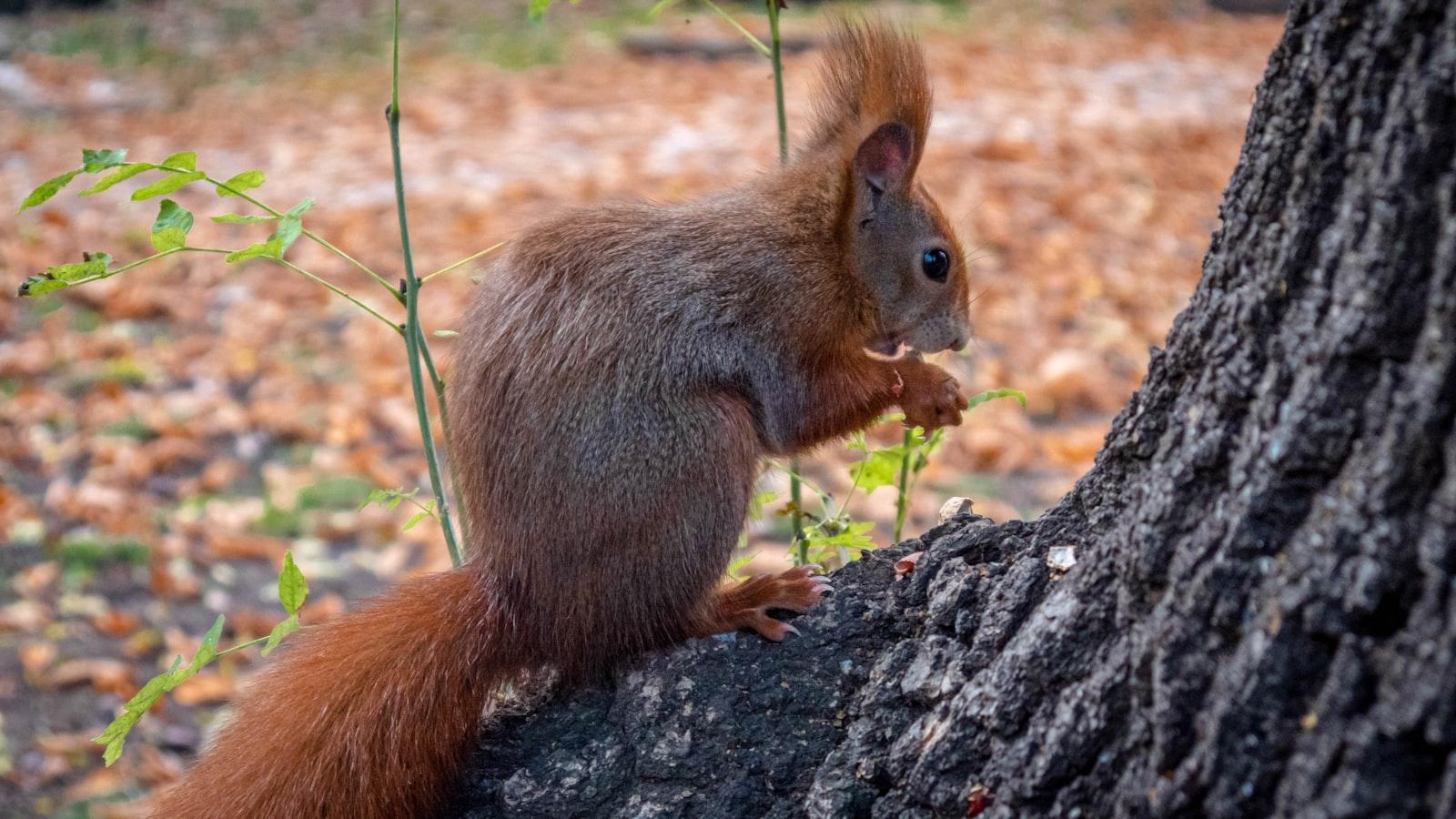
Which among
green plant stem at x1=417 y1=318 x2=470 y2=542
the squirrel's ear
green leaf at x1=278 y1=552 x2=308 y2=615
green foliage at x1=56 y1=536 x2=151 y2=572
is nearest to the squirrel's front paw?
the squirrel's ear

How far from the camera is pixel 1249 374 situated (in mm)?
919

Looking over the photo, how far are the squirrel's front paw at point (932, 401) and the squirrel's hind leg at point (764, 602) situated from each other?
302 millimetres

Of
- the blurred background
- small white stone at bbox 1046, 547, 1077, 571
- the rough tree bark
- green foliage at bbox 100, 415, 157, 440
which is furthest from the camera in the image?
green foliage at bbox 100, 415, 157, 440

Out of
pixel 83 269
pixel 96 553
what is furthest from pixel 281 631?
pixel 96 553

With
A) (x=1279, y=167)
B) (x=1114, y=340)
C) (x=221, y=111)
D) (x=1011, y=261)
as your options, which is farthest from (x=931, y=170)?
(x=1279, y=167)

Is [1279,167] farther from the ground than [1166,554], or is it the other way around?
[1279,167]

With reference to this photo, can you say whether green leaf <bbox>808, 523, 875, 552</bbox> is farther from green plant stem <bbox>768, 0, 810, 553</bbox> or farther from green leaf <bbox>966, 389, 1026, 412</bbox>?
green leaf <bbox>966, 389, 1026, 412</bbox>

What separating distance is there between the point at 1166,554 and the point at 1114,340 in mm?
3106

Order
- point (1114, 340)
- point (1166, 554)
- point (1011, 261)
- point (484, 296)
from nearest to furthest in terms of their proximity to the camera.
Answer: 1. point (1166, 554)
2. point (484, 296)
3. point (1114, 340)
4. point (1011, 261)

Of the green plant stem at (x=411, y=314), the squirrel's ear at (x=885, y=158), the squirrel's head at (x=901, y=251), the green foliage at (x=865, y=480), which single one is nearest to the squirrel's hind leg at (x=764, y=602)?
the green foliage at (x=865, y=480)

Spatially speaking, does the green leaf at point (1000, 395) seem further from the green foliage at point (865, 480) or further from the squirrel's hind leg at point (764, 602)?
the squirrel's hind leg at point (764, 602)

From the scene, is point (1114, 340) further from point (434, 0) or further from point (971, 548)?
point (434, 0)

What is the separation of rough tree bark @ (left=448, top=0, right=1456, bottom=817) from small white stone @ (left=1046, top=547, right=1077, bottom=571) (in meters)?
0.01

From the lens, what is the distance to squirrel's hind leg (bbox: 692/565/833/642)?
4.50ft
